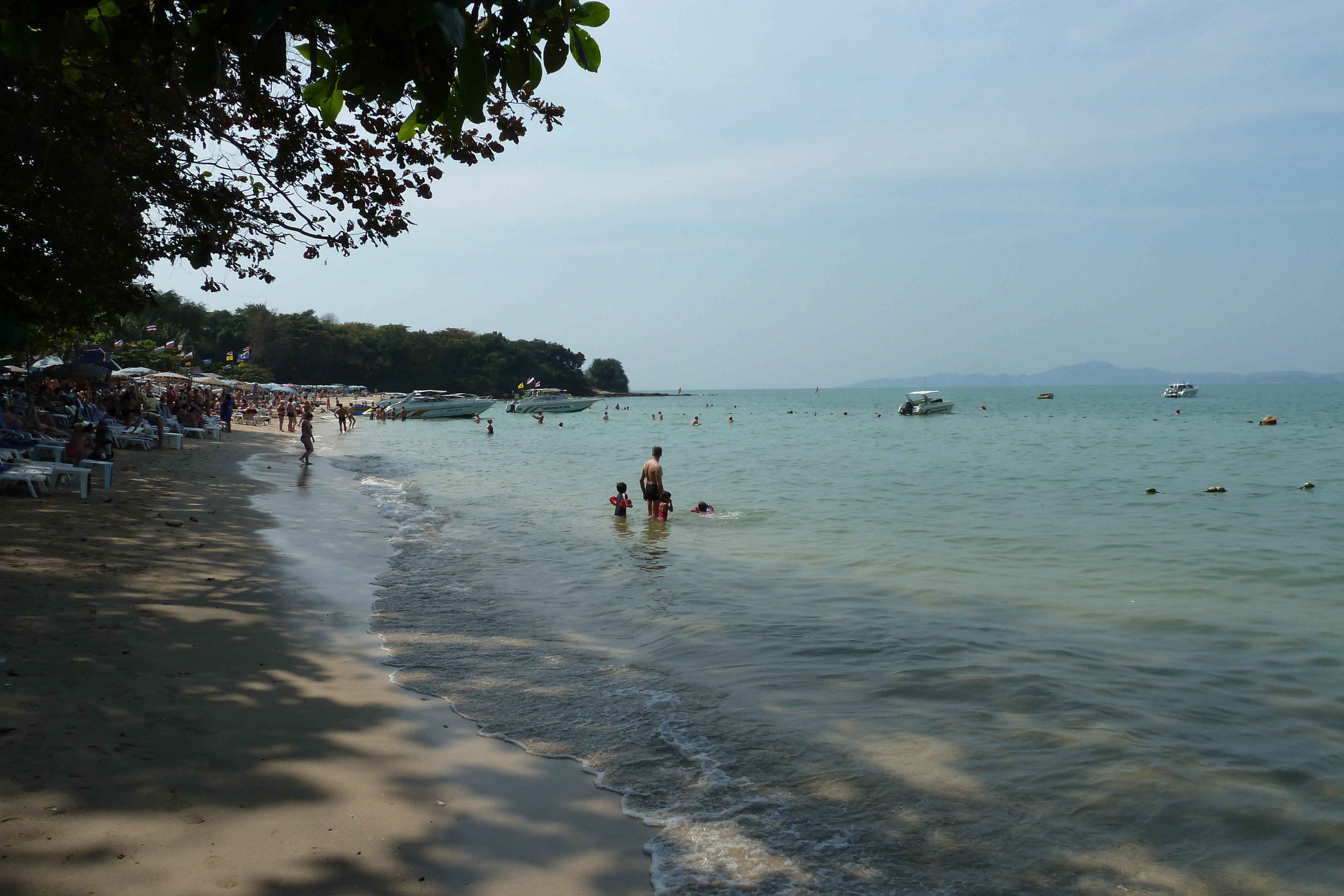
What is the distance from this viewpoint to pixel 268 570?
909cm

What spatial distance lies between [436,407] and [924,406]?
36354 mm

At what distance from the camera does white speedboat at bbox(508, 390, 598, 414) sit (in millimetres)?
71375

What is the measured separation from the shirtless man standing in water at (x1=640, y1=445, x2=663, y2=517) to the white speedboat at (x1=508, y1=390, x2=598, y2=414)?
55680mm

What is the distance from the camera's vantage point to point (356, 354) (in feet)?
372

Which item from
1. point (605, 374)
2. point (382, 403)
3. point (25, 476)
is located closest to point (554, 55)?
point (25, 476)

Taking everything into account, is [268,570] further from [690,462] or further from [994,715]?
[690,462]

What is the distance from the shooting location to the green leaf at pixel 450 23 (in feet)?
7.59

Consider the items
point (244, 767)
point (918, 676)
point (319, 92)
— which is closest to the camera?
point (319, 92)

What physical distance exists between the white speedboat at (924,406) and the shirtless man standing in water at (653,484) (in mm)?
52775

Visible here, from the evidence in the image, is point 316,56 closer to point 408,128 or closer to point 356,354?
point 408,128

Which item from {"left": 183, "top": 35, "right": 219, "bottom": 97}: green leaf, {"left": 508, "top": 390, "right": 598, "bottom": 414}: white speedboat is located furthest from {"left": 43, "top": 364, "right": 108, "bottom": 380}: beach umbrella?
{"left": 508, "top": 390, "right": 598, "bottom": 414}: white speedboat

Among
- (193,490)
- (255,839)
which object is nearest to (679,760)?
(255,839)

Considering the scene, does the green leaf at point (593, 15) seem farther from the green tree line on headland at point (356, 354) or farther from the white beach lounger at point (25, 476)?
the green tree line on headland at point (356, 354)

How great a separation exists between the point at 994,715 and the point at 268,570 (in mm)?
7240
